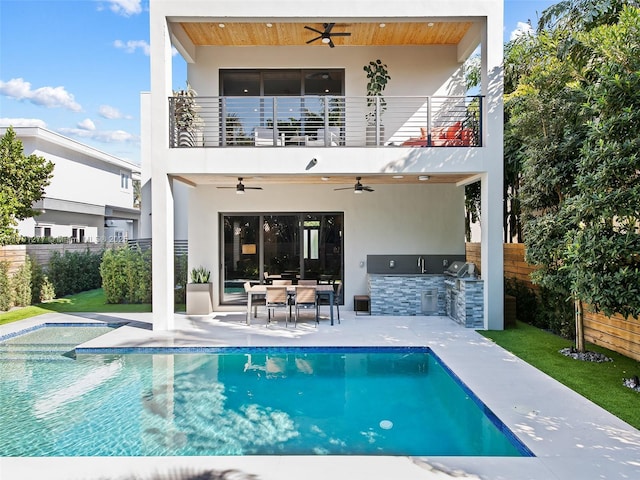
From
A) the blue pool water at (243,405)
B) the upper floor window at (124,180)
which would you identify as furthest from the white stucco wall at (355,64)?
the upper floor window at (124,180)

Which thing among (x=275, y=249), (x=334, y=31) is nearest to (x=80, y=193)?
(x=275, y=249)

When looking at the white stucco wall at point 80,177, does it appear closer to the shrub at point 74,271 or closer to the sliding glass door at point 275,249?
the shrub at point 74,271

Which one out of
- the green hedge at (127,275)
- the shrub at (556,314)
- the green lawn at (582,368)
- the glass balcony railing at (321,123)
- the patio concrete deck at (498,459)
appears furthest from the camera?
the green hedge at (127,275)

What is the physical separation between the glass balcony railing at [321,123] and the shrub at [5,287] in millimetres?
6514

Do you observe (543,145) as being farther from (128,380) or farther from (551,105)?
(128,380)

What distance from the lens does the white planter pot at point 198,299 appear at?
11742 millimetres

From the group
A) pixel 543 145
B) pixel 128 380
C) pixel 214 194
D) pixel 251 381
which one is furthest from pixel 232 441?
pixel 214 194

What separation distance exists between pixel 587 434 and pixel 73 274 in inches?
630

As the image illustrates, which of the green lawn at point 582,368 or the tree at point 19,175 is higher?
the tree at point 19,175

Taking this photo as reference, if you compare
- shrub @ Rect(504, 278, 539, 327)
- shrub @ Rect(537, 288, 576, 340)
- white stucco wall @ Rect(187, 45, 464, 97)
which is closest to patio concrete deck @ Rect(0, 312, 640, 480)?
shrub @ Rect(537, 288, 576, 340)

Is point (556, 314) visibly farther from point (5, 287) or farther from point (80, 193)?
point (80, 193)

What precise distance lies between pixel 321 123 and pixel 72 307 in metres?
9.20

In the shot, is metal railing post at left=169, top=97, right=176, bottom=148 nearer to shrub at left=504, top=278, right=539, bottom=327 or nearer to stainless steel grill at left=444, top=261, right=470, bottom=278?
stainless steel grill at left=444, top=261, right=470, bottom=278

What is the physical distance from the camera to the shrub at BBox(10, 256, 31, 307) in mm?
12851
